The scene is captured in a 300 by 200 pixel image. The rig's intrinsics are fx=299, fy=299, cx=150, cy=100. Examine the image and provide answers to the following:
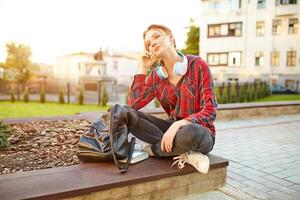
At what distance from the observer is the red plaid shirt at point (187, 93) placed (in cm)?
309

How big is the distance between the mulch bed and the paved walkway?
6.11 feet

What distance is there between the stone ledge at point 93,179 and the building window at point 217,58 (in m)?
30.9

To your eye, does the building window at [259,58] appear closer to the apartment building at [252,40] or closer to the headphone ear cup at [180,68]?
the apartment building at [252,40]

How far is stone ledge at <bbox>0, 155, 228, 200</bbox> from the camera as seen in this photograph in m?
2.52

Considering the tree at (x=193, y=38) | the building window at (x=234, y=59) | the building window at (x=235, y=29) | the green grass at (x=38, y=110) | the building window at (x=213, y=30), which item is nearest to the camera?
the green grass at (x=38, y=110)

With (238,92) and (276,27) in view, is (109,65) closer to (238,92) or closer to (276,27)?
(276,27)

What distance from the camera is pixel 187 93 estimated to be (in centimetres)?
319

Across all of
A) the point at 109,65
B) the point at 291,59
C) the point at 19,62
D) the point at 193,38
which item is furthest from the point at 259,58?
the point at 19,62

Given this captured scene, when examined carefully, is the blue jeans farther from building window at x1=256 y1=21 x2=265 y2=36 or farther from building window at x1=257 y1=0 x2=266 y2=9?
building window at x1=257 y1=0 x2=266 y2=9

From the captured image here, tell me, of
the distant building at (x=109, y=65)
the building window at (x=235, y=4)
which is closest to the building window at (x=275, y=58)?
the building window at (x=235, y=4)

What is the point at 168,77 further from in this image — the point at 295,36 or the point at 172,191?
the point at 295,36

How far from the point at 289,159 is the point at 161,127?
262 cm

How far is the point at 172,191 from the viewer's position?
3.12m

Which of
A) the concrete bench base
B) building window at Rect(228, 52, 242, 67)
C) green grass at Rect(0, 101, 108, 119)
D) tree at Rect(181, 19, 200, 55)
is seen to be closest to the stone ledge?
the concrete bench base
